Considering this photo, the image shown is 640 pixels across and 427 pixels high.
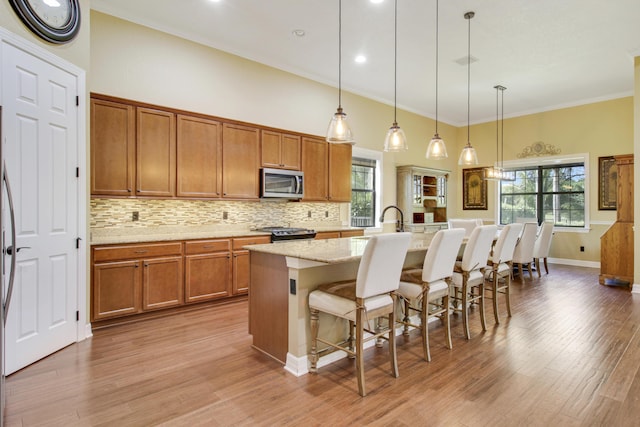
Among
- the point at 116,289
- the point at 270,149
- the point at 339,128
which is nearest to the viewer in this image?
the point at 339,128

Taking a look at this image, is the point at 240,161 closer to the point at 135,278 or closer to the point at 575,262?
the point at 135,278

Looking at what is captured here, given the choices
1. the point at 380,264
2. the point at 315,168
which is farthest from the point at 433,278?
the point at 315,168

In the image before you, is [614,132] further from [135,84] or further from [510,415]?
[135,84]

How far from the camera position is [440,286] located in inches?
116

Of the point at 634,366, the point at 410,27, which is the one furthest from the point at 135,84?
the point at 634,366

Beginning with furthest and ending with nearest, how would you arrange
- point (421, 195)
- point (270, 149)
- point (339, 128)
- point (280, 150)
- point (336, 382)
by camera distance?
point (421, 195)
point (280, 150)
point (270, 149)
point (339, 128)
point (336, 382)

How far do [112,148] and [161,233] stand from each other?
1.13m

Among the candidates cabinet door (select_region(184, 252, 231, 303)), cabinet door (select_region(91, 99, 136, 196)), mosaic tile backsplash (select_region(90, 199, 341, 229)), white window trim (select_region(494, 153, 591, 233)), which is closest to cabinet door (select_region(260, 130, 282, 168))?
mosaic tile backsplash (select_region(90, 199, 341, 229))

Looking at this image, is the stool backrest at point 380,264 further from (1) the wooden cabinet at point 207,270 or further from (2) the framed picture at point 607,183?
(2) the framed picture at point 607,183

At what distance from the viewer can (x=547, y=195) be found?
25.4 feet

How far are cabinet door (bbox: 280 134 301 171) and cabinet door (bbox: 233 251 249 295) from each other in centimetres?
156

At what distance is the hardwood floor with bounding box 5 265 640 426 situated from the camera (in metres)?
2.02

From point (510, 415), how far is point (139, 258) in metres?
3.43

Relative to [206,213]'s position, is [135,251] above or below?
below
